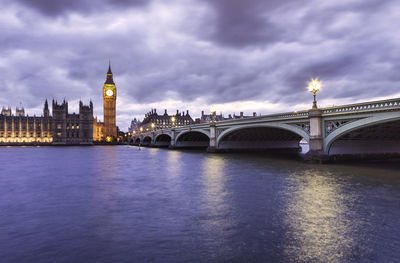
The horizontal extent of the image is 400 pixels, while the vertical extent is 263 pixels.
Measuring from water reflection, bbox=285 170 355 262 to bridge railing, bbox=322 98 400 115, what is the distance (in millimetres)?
11154

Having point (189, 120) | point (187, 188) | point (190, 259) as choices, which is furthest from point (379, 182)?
point (189, 120)

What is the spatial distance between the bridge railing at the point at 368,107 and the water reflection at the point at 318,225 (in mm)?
11154

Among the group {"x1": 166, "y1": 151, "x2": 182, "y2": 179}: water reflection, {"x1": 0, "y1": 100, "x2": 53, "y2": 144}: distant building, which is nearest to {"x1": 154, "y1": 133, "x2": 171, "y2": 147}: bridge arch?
{"x1": 166, "y1": 151, "x2": 182, "y2": 179}: water reflection

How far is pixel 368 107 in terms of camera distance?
22906mm

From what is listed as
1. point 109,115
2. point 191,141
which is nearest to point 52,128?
point 109,115

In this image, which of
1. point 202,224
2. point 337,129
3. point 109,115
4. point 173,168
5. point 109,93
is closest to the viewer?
point 202,224

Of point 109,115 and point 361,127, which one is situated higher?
point 109,115

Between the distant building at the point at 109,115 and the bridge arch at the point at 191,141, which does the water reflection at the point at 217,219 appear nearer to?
the bridge arch at the point at 191,141

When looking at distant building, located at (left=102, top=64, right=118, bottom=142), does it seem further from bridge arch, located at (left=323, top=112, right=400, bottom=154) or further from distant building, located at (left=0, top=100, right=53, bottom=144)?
bridge arch, located at (left=323, top=112, right=400, bottom=154)

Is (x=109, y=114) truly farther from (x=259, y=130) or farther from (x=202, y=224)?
(x=202, y=224)

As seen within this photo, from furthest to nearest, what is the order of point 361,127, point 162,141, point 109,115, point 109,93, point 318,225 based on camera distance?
point 109,93 → point 109,115 → point 162,141 → point 361,127 → point 318,225

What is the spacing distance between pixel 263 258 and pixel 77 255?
15.2 feet

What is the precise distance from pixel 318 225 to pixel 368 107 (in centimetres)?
1888

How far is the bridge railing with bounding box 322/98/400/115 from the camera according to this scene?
68.3 ft
